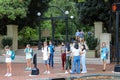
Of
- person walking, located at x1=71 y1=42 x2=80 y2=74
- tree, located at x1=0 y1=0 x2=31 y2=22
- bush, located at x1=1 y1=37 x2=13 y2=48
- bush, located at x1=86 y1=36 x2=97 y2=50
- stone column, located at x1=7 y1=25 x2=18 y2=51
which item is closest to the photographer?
person walking, located at x1=71 y1=42 x2=80 y2=74

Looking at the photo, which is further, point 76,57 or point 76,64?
point 76,64

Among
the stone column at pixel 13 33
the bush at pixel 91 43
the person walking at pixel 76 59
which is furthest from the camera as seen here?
the stone column at pixel 13 33

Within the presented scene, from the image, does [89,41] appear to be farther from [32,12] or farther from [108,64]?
[32,12]

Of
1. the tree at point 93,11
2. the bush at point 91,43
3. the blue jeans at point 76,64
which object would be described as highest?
the tree at point 93,11

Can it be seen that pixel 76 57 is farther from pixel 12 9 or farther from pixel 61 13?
pixel 61 13

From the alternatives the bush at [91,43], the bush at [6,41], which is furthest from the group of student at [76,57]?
the bush at [6,41]

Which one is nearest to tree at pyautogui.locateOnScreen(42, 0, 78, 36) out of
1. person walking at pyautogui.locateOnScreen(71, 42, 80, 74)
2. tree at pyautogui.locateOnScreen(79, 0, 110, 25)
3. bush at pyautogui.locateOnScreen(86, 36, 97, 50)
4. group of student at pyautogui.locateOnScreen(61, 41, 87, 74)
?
tree at pyautogui.locateOnScreen(79, 0, 110, 25)

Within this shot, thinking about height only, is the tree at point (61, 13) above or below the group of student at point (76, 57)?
above

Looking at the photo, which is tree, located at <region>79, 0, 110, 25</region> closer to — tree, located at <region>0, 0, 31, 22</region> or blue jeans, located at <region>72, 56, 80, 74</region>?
tree, located at <region>0, 0, 31, 22</region>

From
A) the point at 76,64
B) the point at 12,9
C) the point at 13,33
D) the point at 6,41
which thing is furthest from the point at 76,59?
the point at 13,33

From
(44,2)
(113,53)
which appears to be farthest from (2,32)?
(113,53)

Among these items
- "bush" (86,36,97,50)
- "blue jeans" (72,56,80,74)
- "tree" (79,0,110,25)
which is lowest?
"blue jeans" (72,56,80,74)

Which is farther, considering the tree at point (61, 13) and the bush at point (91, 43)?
the tree at point (61, 13)

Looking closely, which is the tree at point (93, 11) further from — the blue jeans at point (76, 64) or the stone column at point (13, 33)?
the blue jeans at point (76, 64)
